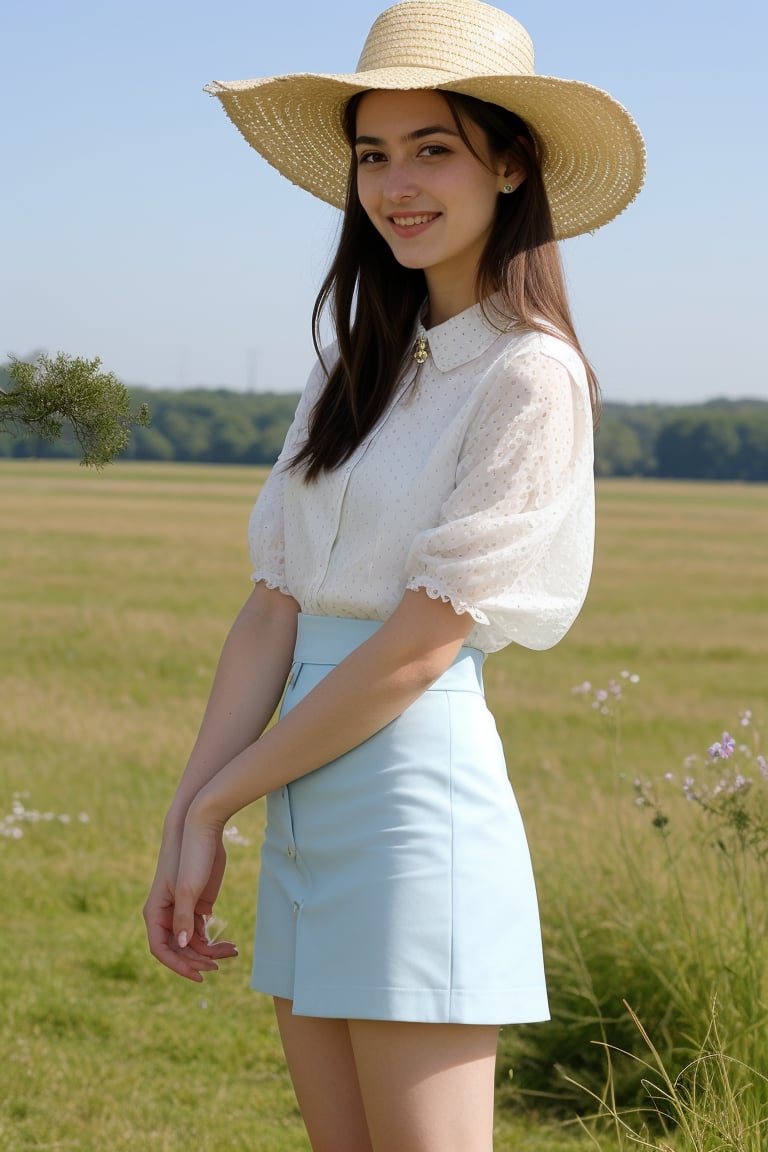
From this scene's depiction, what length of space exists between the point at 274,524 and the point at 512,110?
90cm

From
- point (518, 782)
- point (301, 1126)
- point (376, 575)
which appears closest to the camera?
point (376, 575)

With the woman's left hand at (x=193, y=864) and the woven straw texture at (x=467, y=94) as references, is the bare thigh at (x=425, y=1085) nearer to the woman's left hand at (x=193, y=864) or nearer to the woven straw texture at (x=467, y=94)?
the woman's left hand at (x=193, y=864)

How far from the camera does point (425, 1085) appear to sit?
7.89 ft

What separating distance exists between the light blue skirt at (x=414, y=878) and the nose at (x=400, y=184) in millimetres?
766

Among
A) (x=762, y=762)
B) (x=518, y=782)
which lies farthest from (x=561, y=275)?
(x=518, y=782)

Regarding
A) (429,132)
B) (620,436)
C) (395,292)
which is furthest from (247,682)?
(620,436)

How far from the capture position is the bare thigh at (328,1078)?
2.61 m

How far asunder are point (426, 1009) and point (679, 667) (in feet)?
52.8

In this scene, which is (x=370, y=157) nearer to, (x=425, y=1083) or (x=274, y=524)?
(x=274, y=524)

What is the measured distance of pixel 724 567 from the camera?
1309 inches

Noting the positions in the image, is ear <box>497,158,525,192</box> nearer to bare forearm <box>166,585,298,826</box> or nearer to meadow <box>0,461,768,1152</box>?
bare forearm <box>166,585,298,826</box>

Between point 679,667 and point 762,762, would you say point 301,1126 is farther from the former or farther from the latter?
point 679,667

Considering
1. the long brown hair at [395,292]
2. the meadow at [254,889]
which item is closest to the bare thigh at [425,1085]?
the meadow at [254,889]

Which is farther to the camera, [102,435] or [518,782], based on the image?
[518,782]
